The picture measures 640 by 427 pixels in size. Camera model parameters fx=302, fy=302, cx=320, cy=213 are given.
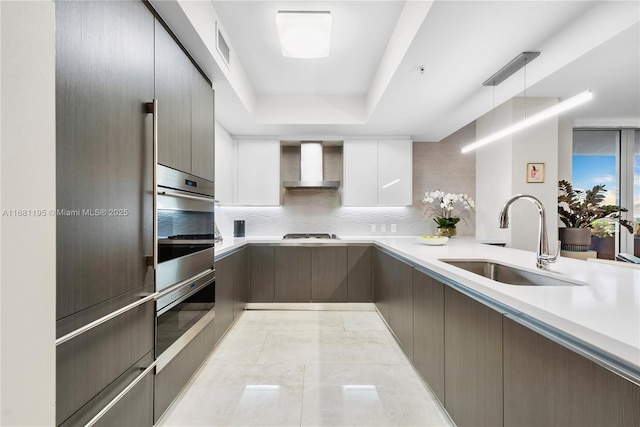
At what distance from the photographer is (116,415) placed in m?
1.24

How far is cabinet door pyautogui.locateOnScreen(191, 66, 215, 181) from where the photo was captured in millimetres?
2061

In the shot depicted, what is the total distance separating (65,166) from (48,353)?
2.23 feet

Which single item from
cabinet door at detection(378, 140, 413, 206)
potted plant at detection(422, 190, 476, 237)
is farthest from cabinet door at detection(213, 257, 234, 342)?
potted plant at detection(422, 190, 476, 237)

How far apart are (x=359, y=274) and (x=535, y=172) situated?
2267mm

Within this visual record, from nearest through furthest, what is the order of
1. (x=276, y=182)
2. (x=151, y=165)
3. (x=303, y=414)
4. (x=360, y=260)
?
(x=151, y=165), (x=303, y=414), (x=360, y=260), (x=276, y=182)

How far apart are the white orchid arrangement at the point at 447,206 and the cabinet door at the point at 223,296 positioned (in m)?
2.72

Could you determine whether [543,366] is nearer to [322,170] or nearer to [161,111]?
[161,111]

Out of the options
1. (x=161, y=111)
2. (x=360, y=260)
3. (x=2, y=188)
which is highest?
(x=161, y=111)

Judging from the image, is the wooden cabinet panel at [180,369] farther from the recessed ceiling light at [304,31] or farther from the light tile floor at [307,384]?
the recessed ceiling light at [304,31]

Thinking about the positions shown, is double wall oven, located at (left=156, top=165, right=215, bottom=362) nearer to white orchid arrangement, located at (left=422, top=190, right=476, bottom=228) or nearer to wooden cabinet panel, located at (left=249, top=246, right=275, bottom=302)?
wooden cabinet panel, located at (left=249, top=246, right=275, bottom=302)

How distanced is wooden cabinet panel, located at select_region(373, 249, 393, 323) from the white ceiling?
155 cm

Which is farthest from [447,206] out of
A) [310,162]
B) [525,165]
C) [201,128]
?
[201,128]

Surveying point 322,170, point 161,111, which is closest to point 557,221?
point 322,170

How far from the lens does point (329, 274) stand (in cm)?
373
